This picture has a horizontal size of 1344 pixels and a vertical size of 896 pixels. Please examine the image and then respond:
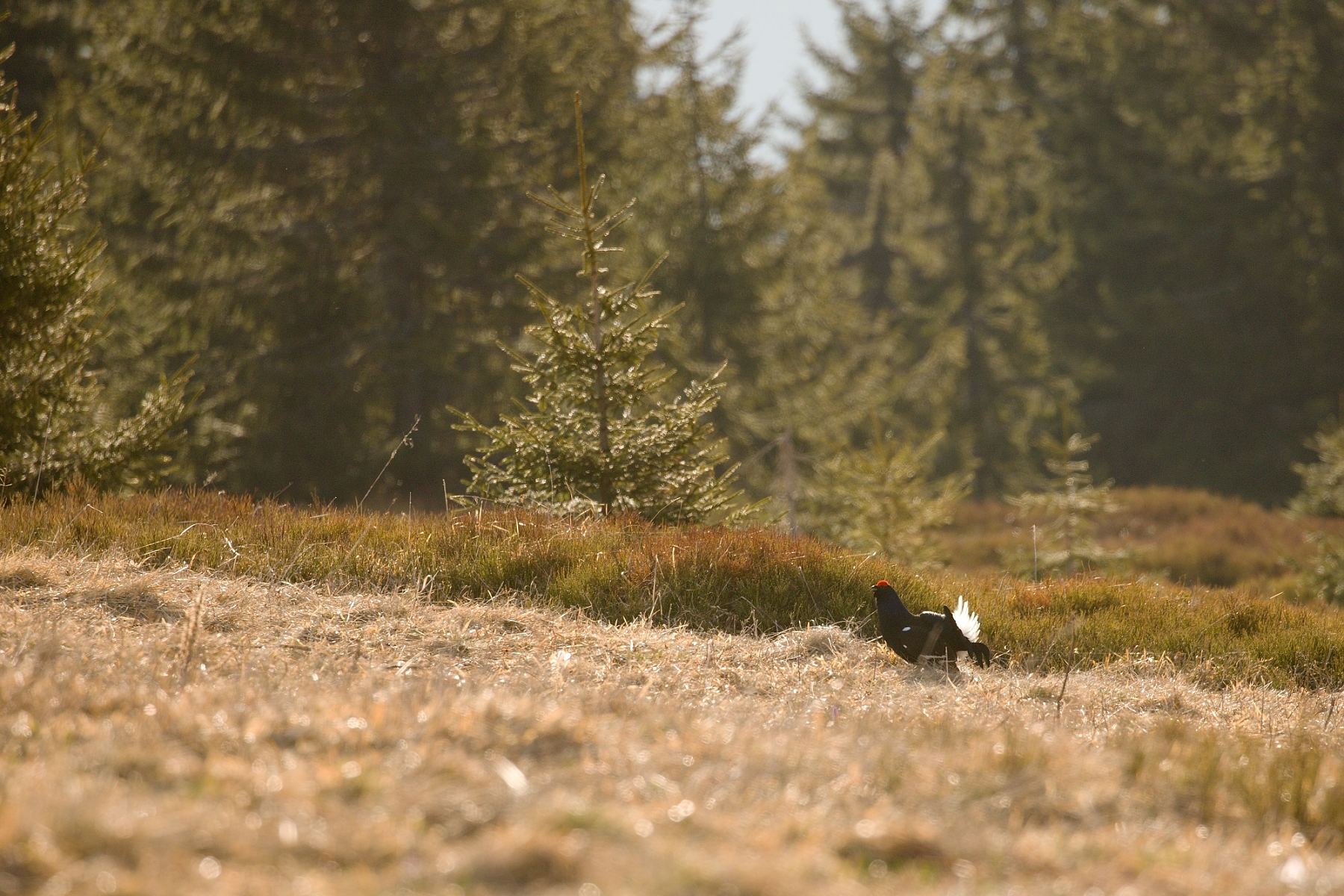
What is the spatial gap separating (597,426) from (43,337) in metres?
4.87

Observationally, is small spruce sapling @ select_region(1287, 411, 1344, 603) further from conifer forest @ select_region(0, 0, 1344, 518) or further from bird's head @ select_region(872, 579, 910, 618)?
bird's head @ select_region(872, 579, 910, 618)

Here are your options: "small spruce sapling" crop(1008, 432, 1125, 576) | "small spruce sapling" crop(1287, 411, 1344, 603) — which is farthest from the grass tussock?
"small spruce sapling" crop(1008, 432, 1125, 576)

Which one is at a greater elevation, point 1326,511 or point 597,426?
point 597,426

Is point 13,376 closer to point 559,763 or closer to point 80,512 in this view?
point 80,512

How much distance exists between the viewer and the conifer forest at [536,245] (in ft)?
42.8

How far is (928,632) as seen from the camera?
570 cm

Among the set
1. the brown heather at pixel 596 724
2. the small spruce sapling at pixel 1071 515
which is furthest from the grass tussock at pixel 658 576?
the small spruce sapling at pixel 1071 515

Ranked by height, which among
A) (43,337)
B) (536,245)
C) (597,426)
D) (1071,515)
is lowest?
(1071,515)

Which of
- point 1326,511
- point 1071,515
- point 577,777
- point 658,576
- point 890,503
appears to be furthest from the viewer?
point 1326,511

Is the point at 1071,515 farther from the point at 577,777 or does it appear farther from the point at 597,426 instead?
the point at 577,777

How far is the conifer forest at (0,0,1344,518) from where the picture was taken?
13039 mm

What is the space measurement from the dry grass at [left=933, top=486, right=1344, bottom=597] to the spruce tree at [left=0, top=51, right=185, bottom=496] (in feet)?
35.0

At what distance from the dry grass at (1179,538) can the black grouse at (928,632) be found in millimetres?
8235

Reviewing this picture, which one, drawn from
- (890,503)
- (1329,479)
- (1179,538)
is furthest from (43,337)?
(1179,538)
